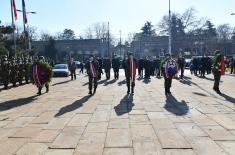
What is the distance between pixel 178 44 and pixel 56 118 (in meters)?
81.5

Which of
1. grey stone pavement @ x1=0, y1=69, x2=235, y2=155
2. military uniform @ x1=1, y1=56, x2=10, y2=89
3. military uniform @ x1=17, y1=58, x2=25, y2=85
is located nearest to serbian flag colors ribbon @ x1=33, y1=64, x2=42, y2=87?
grey stone pavement @ x1=0, y1=69, x2=235, y2=155

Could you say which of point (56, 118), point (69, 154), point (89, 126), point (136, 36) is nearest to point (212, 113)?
point (89, 126)

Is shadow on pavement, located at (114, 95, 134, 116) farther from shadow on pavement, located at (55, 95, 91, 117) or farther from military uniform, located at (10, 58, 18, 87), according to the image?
military uniform, located at (10, 58, 18, 87)

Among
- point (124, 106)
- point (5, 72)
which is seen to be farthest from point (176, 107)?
point (5, 72)

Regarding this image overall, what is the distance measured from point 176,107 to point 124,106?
154 cm

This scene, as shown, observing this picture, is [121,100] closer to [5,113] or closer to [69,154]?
[5,113]

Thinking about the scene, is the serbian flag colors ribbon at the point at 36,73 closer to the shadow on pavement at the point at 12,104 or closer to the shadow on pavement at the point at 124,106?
the shadow on pavement at the point at 12,104

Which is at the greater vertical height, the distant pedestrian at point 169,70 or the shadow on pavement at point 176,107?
the distant pedestrian at point 169,70

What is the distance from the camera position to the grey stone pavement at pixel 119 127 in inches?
240

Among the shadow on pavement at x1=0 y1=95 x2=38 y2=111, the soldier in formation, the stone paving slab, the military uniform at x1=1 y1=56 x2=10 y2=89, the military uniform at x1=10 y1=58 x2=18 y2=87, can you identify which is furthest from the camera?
the military uniform at x1=10 y1=58 x2=18 y2=87

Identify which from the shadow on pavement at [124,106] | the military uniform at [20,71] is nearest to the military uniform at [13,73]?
the military uniform at [20,71]

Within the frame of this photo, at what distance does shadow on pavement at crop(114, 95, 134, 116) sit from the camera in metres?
9.90

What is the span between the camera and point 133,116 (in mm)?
9109

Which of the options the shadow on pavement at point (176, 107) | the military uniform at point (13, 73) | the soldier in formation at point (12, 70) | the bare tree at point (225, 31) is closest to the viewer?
the shadow on pavement at point (176, 107)
